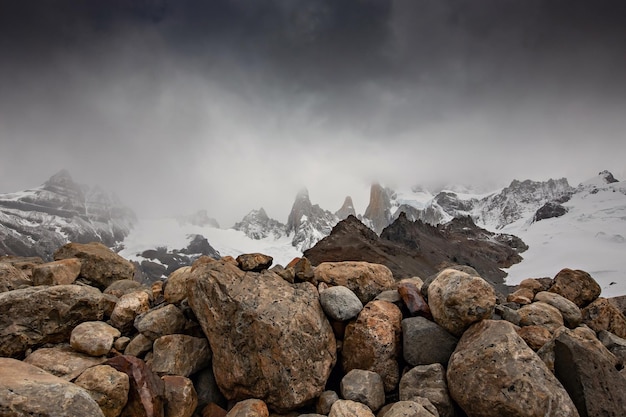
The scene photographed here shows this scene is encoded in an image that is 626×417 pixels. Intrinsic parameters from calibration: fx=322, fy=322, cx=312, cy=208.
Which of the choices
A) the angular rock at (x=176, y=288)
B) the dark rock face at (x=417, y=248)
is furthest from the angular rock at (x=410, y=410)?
the dark rock face at (x=417, y=248)

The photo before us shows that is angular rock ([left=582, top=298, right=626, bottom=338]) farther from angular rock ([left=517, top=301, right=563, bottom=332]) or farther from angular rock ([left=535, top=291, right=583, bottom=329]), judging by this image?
angular rock ([left=517, top=301, right=563, bottom=332])

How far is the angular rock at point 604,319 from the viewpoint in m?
10.1

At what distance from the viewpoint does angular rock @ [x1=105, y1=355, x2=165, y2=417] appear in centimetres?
629

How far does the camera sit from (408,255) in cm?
8506

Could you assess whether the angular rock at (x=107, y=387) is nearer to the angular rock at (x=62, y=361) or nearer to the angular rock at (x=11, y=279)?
the angular rock at (x=62, y=361)

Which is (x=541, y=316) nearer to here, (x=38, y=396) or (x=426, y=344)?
(x=426, y=344)

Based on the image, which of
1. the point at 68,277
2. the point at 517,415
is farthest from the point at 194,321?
the point at 517,415

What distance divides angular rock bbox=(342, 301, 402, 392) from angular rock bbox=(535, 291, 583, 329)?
5.57 m

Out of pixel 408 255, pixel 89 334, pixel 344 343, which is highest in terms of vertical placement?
pixel 408 255

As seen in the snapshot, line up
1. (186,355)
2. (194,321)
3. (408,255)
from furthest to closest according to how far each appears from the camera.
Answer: (408,255) < (194,321) < (186,355)

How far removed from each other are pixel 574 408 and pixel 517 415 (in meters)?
1.17

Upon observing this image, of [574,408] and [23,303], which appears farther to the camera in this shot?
[23,303]

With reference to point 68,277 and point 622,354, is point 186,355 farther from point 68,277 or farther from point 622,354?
point 622,354

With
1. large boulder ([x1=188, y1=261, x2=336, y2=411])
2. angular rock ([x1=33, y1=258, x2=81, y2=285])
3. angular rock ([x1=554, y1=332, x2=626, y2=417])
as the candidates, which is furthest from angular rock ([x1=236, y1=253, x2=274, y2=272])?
angular rock ([x1=554, y1=332, x2=626, y2=417])
